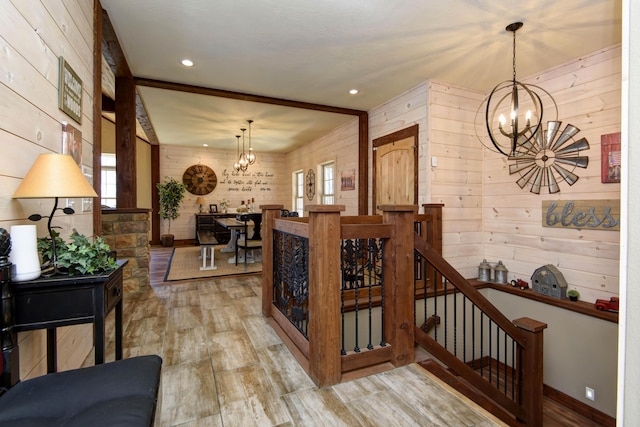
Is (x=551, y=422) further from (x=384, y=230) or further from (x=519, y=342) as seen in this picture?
(x=384, y=230)

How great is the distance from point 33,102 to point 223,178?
7.23 m

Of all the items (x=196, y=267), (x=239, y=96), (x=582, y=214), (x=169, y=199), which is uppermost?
(x=239, y=96)

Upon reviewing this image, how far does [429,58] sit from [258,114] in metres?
3.01

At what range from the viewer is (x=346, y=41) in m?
Answer: 2.89

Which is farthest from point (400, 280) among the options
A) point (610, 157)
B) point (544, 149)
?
point (544, 149)

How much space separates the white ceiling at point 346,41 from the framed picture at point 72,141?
124 centimetres

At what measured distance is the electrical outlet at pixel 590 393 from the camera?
2.92 meters

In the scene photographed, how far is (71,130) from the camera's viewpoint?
178 cm

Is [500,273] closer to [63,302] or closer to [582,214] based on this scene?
[582,214]

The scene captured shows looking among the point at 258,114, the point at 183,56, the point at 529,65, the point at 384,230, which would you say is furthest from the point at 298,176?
the point at 384,230

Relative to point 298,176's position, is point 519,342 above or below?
below

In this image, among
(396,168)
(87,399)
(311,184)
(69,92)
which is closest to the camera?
(87,399)

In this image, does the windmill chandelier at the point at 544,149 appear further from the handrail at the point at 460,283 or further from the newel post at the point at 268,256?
the newel post at the point at 268,256

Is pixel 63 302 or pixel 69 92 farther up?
pixel 69 92
